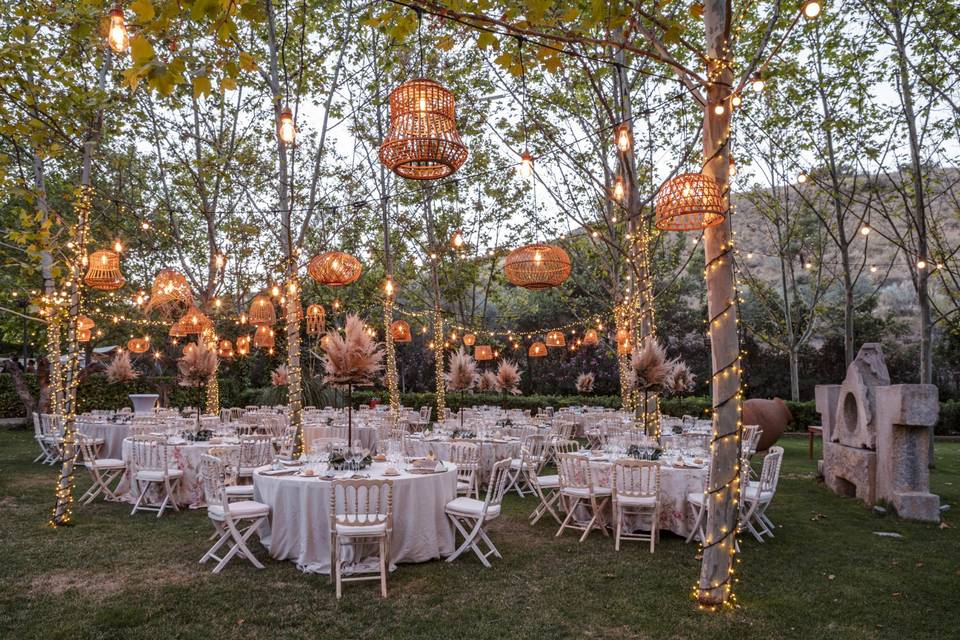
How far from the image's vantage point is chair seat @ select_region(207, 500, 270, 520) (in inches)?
221

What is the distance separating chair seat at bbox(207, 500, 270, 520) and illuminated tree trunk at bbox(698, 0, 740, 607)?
3.99m

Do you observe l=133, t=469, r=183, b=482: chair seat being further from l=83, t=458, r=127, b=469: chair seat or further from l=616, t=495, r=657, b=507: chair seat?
l=616, t=495, r=657, b=507: chair seat

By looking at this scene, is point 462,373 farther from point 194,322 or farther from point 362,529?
point 362,529

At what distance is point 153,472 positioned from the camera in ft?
25.9

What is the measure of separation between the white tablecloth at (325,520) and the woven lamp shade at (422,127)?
3.16m

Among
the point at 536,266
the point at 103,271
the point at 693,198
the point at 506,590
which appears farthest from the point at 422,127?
the point at 103,271

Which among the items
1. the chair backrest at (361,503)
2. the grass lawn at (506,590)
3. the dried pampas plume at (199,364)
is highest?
the dried pampas plume at (199,364)

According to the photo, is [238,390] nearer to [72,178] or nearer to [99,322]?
[99,322]

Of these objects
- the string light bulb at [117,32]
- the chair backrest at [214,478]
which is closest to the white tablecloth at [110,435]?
the chair backrest at [214,478]

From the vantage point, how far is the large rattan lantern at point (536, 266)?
705 centimetres

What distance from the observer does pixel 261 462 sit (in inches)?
304

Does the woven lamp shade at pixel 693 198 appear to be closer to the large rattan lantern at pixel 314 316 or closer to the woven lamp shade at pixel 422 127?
the woven lamp shade at pixel 422 127

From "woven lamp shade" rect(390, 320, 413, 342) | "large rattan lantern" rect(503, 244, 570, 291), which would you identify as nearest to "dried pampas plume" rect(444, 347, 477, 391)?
"woven lamp shade" rect(390, 320, 413, 342)

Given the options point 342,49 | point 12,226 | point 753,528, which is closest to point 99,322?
point 12,226
